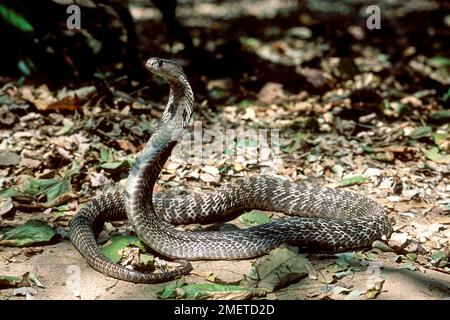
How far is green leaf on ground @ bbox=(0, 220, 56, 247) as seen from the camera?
6133 mm

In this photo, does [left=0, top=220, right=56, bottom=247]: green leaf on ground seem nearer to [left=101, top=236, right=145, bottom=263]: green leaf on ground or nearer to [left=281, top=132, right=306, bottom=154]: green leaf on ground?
[left=101, top=236, right=145, bottom=263]: green leaf on ground

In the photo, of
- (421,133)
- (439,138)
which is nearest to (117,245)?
(421,133)

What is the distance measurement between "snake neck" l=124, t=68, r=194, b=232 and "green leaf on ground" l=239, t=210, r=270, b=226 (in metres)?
1.48

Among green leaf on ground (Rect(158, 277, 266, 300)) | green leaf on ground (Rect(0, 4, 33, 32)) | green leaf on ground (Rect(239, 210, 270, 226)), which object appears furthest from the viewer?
green leaf on ground (Rect(0, 4, 33, 32))

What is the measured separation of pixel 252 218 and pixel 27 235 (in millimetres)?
2332

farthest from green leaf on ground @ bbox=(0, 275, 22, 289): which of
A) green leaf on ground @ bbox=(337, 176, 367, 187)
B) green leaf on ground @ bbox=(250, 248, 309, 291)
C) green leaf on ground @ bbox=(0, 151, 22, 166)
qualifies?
green leaf on ground @ bbox=(337, 176, 367, 187)

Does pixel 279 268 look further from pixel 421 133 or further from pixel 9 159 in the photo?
pixel 421 133

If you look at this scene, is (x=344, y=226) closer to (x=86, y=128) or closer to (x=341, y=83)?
(x=86, y=128)

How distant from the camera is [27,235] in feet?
20.5

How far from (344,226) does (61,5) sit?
5.44 m

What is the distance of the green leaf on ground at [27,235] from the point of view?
6133mm

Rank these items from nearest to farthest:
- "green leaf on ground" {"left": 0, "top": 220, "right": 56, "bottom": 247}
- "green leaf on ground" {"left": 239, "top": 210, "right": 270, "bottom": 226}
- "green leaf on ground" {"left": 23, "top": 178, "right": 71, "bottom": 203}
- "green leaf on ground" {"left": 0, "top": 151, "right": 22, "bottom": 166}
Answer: "green leaf on ground" {"left": 0, "top": 220, "right": 56, "bottom": 247} < "green leaf on ground" {"left": 239, "top": 210, "right": 270, "bottom": 226} < "green leaf on ground" {"left": 23, "top": 178, "right": 71, "bottom": 203} < "green leaf on ground" {"left": 0, "top": 151, "right": 22, "bottom": 166}

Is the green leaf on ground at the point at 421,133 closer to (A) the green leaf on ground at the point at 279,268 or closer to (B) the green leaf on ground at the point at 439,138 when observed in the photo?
(B) the green leaf on ground at the point at 439,138

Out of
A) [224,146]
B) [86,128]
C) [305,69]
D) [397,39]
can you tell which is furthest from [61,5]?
[397,39]
